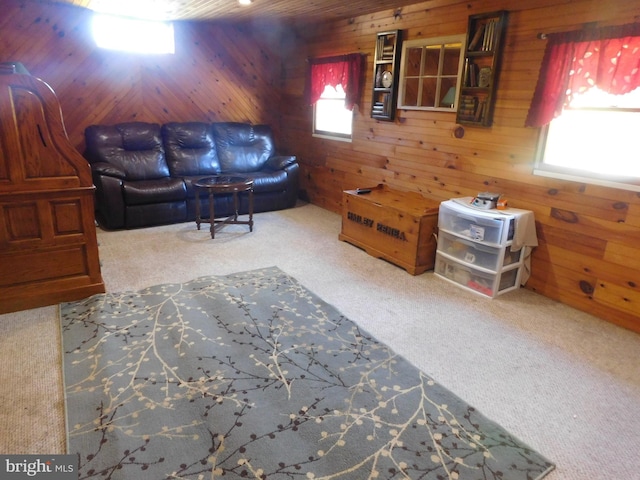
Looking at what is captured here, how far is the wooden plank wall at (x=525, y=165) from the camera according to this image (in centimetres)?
285

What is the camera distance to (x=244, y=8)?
454 centimetres

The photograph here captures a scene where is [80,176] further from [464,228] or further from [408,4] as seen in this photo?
[408,4]

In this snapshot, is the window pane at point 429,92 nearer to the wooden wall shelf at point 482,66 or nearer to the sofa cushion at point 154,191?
the wooden wall shelf at point 482,66

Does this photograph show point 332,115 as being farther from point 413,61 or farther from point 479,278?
point 479,278

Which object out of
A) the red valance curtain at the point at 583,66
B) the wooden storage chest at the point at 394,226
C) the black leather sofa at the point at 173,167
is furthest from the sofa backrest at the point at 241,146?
the red valance curtain at the point at 583,66

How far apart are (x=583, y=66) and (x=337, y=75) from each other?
282 centimetres

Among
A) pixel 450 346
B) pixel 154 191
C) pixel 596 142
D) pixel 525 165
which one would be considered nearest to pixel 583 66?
pixel 596 142

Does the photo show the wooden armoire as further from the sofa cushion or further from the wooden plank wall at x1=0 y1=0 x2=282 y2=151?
the wooden plank wall at x1=0 y1=0 x2=282 y2=151

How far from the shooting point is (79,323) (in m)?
2.74

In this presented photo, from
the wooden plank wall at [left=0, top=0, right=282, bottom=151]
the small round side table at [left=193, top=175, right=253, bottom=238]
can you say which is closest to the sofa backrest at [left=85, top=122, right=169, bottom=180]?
the wooden plank wall at [left=0, top=0, right=282, bottom=151]

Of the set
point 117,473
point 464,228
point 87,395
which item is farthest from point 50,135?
point 464,228

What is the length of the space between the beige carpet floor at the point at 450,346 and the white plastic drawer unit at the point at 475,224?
0.46 meters

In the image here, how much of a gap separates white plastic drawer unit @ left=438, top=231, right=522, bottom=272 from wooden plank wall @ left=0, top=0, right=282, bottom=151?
388 cm

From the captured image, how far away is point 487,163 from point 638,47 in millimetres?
1240
